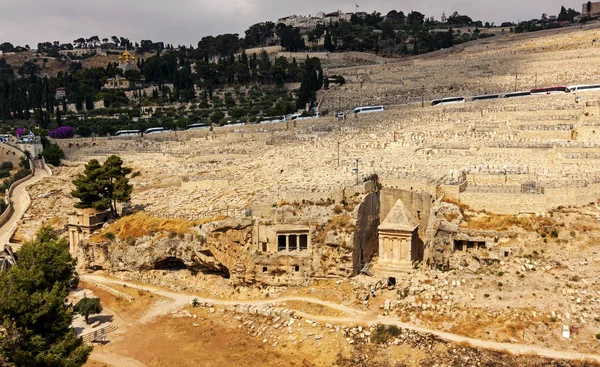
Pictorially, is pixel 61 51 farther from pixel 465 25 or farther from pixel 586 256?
pixel 586 256

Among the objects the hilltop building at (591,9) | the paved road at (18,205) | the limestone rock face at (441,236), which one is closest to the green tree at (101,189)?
the paved road at (18,205)

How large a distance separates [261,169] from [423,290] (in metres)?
13.6

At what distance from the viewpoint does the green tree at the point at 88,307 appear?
21516 millimetres

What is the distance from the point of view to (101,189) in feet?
92.6

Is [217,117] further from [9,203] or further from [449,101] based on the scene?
[9,203]

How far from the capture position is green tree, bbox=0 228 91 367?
49.7ft

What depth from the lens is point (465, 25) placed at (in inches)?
4783

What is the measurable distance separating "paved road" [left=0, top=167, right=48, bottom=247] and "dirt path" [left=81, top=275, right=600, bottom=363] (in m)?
9.58

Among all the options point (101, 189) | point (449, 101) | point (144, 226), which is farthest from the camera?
point (449, 101)

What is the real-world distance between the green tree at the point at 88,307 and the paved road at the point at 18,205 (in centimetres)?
1216

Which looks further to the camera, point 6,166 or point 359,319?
point 6,166

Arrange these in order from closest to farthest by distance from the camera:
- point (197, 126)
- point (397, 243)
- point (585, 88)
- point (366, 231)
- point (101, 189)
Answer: point (397, 243), point (366, 231), point (101, 189), point (585, 88), point (197, 126)

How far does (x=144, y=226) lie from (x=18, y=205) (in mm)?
16002

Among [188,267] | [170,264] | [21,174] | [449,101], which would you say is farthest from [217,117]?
[188,267]
